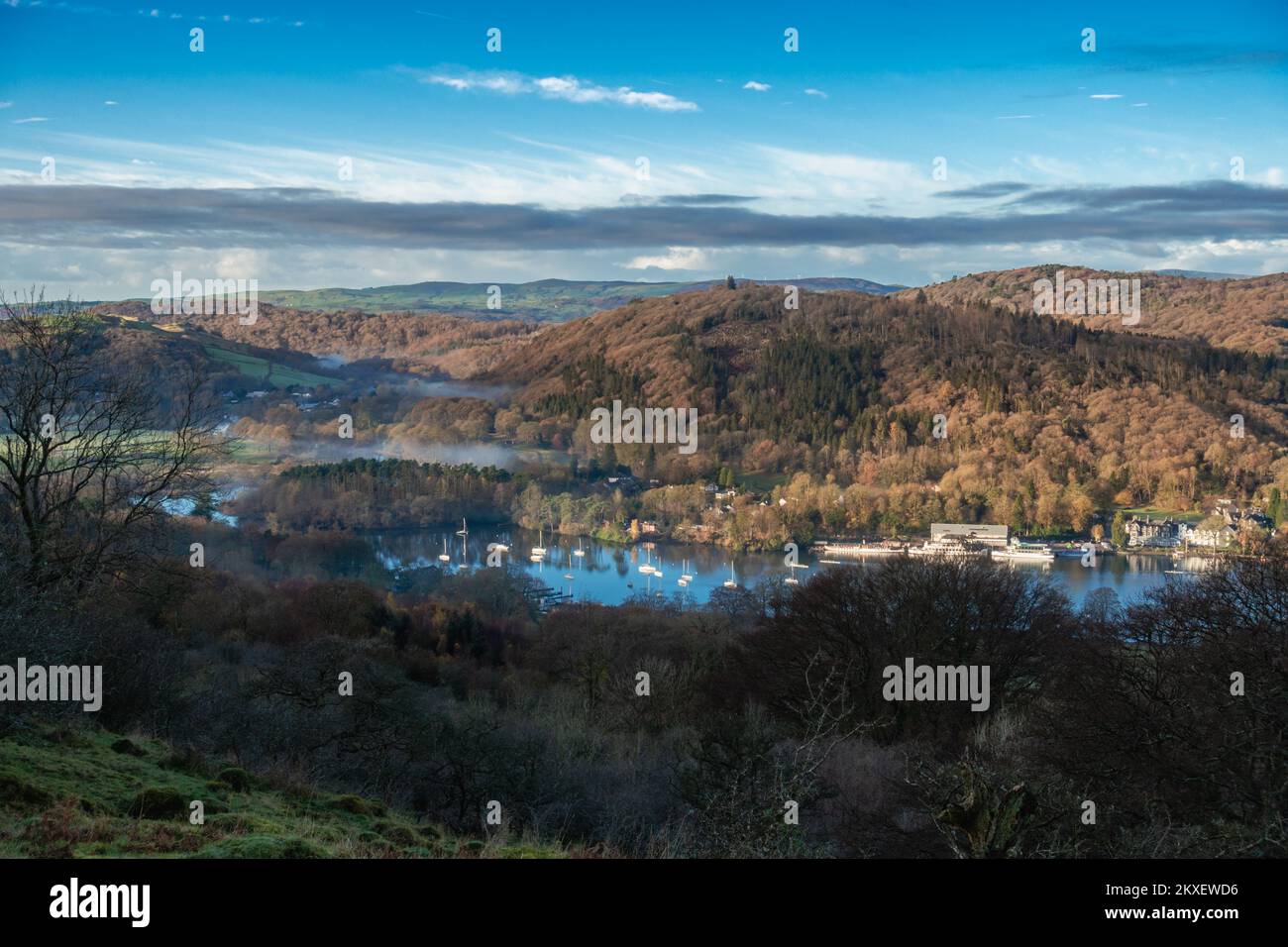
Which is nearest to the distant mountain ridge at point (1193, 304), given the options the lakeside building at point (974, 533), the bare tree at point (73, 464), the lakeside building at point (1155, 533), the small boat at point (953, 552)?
the lakeside building at point (1155, 533)

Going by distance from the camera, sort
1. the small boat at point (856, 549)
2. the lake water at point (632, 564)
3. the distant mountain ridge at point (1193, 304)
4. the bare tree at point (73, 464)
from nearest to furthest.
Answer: the bare tree at point (73, 464) < the lake water at point (632, 564) < the small boat at point (856, 549) < the distant mountain ridge at point (1193, 304)

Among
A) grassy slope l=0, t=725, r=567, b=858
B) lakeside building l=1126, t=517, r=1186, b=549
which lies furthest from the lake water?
grassy slope l=0, t=725, r=567, b=858

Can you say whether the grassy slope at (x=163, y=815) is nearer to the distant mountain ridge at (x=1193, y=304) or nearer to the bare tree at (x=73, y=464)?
the bare tree at (x=73, y=464)

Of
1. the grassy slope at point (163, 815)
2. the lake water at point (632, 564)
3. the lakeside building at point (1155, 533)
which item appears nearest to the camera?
the grassy slope at point (163, 815)

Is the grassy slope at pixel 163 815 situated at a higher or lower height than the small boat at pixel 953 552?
higher

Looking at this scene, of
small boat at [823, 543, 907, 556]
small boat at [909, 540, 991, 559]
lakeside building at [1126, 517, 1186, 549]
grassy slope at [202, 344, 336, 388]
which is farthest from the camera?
grassy slope at [202, 344, 336, 388]

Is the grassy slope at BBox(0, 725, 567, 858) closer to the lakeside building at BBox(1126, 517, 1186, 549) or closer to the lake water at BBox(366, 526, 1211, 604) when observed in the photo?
the lake water at BBox(366, 526, 1211, 604)
